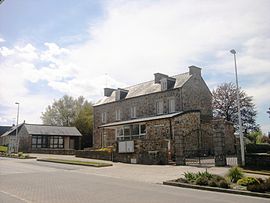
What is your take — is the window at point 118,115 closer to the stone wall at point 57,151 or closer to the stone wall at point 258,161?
the stone wall at point 57,151

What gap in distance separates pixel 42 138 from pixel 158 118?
2878 cm

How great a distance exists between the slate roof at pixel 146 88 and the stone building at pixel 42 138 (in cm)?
1131

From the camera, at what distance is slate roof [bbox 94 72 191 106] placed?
3404cm

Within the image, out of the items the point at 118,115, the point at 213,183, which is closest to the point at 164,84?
the point at 118,115

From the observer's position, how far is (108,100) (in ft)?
146

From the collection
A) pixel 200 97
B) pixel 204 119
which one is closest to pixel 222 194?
pixel 204 119

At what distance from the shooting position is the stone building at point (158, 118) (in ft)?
80.5

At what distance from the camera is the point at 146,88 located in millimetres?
38594

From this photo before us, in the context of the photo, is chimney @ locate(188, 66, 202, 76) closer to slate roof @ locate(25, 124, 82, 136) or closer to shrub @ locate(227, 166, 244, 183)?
shrub @ locate(227, 166, 244, 183)

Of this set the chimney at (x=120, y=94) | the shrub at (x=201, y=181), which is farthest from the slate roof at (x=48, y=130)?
the shrub at (x=201, y=181)

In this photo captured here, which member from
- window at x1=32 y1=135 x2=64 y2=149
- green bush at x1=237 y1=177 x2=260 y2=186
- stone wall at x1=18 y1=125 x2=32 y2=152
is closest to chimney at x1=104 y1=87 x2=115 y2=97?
window at x1=32 y1=135 x2=64 y2=149

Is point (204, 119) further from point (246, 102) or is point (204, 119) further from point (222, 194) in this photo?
point (222, 194)

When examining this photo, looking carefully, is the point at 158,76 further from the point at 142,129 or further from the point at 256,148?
the point at 256,148

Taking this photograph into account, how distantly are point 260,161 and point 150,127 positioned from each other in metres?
14.1
